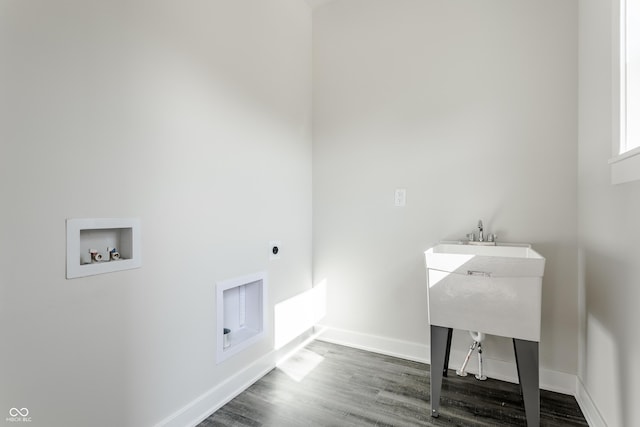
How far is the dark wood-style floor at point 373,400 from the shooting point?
1581mm

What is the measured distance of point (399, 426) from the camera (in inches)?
60.5

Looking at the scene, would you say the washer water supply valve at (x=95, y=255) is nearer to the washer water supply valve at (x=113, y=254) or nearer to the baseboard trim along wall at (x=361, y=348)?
the washer water supply valve at (x=113, y=254)

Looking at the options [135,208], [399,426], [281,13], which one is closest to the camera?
[135,208]

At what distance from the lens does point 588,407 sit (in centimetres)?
158

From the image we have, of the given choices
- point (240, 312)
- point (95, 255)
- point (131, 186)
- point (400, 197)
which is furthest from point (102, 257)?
point (400, 197)

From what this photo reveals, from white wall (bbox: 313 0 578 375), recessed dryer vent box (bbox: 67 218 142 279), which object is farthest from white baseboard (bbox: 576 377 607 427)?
recessed dryer vent box (bbox: 67 218 142 279)

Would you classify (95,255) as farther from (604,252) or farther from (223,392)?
(604,252)

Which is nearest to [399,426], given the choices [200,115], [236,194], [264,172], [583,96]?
[236,194]

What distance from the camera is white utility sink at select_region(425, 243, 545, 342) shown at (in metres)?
1.39

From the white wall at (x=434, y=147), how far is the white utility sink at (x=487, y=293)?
622 millimetres

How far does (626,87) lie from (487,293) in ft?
3.17

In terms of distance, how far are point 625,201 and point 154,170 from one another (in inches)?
75.8

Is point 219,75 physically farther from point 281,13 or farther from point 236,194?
point 281,13

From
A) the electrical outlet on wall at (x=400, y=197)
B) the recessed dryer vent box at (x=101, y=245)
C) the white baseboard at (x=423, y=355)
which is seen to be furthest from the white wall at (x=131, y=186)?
the electrical outlet on wall at (x=400, y=197)
